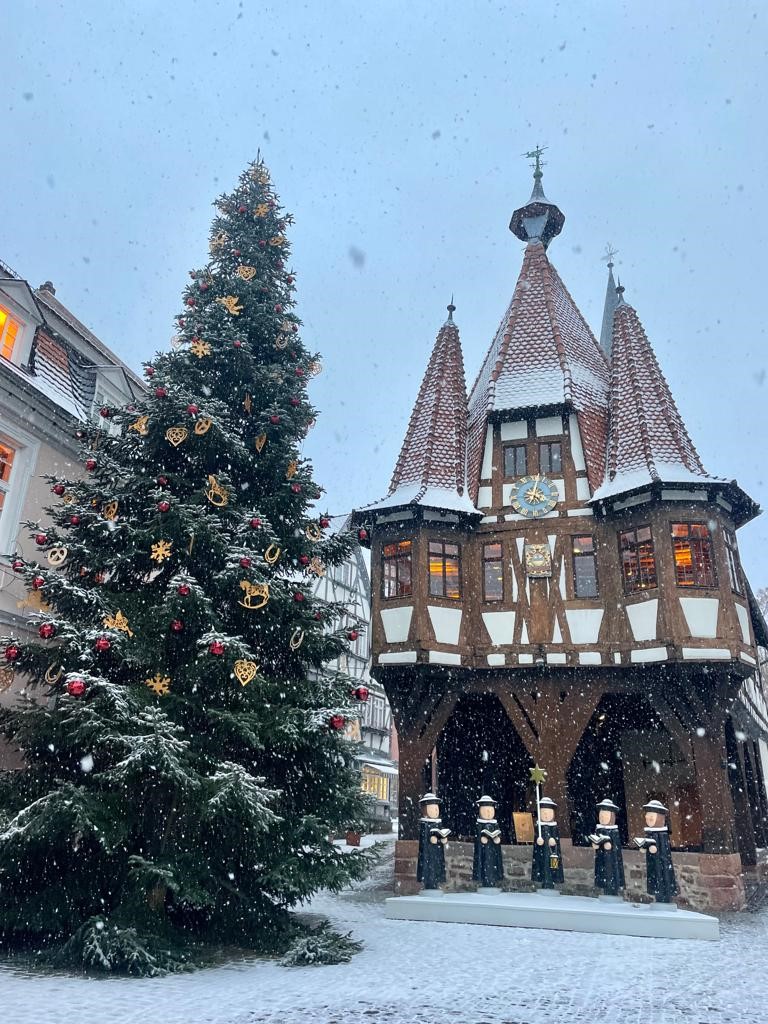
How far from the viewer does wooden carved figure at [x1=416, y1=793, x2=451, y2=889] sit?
13.5 metres

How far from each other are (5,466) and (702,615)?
1342 cm

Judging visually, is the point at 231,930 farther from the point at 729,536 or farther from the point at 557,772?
the point at 729,536

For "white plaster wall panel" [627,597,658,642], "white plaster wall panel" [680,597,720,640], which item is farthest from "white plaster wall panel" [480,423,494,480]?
"white plaster wall panel" [680,597,720,640]

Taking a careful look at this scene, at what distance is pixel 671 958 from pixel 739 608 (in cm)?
855

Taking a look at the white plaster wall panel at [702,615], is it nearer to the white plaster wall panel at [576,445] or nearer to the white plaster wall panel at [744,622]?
the white plaster wall panel at [744,622]

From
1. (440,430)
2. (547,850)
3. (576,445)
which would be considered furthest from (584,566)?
(547,850)

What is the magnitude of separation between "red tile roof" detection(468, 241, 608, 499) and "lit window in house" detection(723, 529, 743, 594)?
302 centimetres

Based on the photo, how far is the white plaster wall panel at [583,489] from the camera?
1738cm

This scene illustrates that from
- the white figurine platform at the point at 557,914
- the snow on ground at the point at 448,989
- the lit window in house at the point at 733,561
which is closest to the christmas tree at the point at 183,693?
the snow on ground at the point at 448,989

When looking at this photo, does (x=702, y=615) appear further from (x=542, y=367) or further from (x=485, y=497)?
(x=542, y=367)

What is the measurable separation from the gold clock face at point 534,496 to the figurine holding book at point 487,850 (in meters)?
6.43

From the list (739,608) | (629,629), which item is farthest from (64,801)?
(739,608)

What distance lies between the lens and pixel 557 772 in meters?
15.7

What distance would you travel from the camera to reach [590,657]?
16.1 meters
